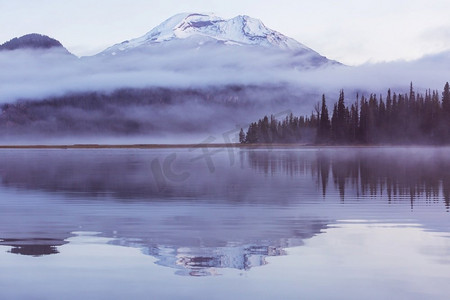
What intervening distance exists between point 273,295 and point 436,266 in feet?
16.2

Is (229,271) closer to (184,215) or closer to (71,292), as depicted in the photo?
(71,292)

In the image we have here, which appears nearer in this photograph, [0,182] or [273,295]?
[273,295]

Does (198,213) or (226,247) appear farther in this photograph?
(198,213)

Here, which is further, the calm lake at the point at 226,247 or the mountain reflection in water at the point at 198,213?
the mountain reflection in water at the point at 198,213

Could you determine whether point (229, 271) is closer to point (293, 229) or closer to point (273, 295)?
point (273, 295)

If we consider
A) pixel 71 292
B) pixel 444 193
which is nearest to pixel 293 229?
pixel 71 292

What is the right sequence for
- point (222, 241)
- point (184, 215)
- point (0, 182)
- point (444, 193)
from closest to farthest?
point (222, 241), point (184, 215), point (444, 193), point (0, 182)

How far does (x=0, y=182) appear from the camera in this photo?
53.2 meters

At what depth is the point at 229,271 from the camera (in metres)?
17.1

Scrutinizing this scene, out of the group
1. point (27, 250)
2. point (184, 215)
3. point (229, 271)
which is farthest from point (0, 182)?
point (229, 271)

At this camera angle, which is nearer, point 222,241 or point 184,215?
point 222,241

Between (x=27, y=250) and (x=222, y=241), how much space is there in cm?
552

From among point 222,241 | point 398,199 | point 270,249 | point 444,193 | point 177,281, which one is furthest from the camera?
point 444,193

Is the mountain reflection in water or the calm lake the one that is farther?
the mountain reflection in water
